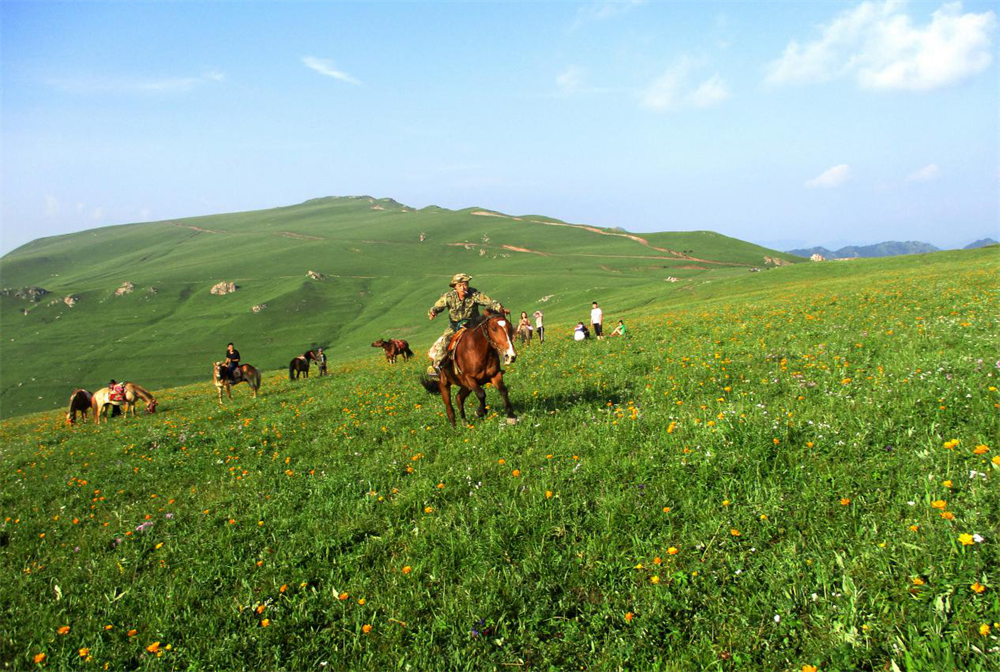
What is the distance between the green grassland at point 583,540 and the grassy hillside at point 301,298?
174 feet

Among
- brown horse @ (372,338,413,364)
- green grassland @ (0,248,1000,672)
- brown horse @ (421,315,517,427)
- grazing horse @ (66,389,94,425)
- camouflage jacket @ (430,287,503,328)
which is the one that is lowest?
grazing horse @ (66,389,94,425)

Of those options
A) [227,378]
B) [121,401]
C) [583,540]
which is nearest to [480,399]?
[583,540]

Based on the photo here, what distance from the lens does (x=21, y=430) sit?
27281mm

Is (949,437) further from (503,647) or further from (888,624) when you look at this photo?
→ (503,647)

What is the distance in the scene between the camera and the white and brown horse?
25.5m

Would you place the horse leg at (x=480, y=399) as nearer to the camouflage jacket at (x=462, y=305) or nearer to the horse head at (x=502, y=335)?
the horse head at (x=502, y=335)

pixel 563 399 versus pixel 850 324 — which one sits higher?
pixel 850 324

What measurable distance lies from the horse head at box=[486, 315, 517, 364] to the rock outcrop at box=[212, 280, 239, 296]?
487 ft

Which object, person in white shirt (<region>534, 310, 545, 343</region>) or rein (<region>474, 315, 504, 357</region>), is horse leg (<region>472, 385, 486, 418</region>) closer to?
rein (<region>474, 315, 504, 357</region>)

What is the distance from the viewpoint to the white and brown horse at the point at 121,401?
25.5m

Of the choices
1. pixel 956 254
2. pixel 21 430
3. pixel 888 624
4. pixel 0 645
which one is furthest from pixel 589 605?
pixel 956 254

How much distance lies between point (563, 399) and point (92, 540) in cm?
996

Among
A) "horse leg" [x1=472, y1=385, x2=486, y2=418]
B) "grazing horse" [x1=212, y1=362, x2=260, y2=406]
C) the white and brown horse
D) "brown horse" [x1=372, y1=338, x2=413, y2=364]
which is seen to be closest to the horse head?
"horse leg" [x1=472, y1=385, x2=486, y2=418]

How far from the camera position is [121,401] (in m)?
25.7
